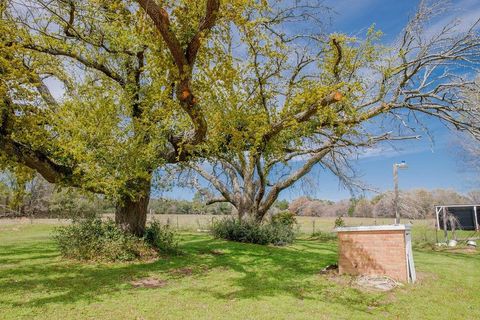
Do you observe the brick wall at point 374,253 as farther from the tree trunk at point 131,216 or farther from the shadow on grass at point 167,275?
the tree trunk at point 131,216

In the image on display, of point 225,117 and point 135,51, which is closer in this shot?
point 225,117

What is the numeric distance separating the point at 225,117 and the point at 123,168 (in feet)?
10.9

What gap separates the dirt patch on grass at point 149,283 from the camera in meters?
8.22

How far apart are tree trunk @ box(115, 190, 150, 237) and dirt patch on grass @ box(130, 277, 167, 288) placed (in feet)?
12.2

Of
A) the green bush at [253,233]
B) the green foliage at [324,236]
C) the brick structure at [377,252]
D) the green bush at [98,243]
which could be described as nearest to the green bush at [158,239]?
the green bush at [98,243]

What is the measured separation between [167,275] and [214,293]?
7.71 ft

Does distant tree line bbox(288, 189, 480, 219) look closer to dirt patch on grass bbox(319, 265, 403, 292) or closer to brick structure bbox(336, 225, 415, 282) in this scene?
brick structure bbox(336, 225, 415, 282)

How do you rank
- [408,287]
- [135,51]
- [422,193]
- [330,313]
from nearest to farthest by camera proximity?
1. [330,313]
2. [408,287]
3. [135,51]
4. [422,193]

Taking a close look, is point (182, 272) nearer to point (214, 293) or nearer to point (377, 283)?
point (214, 293)

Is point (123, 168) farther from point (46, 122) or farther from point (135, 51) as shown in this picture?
point (135, 51)

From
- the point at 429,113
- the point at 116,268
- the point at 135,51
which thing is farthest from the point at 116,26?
the point at 429,113

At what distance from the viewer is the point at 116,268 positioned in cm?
1011

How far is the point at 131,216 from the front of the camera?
12391 millimetres

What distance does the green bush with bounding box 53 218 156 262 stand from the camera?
11.2m
